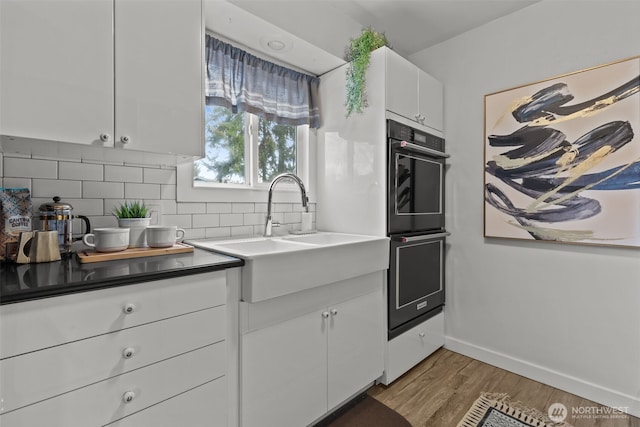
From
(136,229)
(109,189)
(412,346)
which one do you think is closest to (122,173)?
(109,189)

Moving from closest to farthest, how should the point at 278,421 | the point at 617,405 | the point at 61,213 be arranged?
1. the point at 61,213
2. the point at 278,421
3. the point at 617,405

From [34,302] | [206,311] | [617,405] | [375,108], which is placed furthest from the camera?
[375,108]

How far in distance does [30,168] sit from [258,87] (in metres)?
1.28

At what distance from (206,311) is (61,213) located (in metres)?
0.74

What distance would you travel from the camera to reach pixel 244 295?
4.26 ft

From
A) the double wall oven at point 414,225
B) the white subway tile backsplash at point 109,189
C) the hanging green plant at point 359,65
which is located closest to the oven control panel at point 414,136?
the double wall oven at point 414,225

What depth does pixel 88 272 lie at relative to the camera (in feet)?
3.26

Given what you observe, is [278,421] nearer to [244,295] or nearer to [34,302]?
[244,295]

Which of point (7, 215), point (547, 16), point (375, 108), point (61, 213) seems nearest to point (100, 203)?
point (61, 213)

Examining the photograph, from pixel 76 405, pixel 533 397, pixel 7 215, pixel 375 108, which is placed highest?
pixel 375 108

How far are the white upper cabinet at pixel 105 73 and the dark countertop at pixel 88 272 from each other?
0.45 meters

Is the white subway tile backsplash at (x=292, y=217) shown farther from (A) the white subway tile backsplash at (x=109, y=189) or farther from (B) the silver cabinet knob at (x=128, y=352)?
(B) the silver cabinet knob at (x=128, y=352)

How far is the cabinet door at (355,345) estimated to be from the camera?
1.69 m

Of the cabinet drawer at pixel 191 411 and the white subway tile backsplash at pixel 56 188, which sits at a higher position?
the white subway tile backsplash at pixel 56 188
